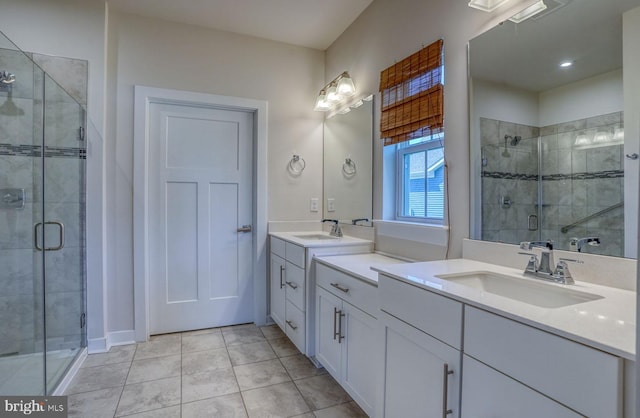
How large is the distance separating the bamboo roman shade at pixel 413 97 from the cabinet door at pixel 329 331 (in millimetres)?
1124

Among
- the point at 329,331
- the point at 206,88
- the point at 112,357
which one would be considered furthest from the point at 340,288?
the point at 206,88

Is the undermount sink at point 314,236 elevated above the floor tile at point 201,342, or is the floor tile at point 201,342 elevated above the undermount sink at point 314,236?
the undermount sink at point 314,236

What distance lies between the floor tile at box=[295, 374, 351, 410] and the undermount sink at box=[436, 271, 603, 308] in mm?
1059

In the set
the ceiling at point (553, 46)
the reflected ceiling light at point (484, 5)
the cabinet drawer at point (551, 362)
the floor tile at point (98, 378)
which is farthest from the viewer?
the floor tile at point (98, 378)

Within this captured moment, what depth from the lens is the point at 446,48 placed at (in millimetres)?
1801

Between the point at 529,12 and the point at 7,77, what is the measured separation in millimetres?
2830

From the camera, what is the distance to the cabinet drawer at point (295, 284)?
2273mm

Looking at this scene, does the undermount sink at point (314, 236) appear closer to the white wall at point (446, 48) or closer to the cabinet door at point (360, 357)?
the white wall at point (446, 48)

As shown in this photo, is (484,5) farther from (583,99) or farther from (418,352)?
(418,352)

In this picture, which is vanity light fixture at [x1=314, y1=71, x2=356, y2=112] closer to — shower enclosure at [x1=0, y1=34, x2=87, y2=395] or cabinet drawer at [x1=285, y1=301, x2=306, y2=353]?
cabinet drawer at [x1=285, y1=301, x2=306, y2=353]

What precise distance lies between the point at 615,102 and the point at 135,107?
2.95 metres

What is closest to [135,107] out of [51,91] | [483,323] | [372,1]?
Result: [51,91]

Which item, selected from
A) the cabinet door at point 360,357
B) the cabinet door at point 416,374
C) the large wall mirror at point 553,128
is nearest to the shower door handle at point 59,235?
the cabinet door at point 360,357

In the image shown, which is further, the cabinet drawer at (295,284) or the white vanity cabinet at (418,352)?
the cabinet drawer at (295,284)
